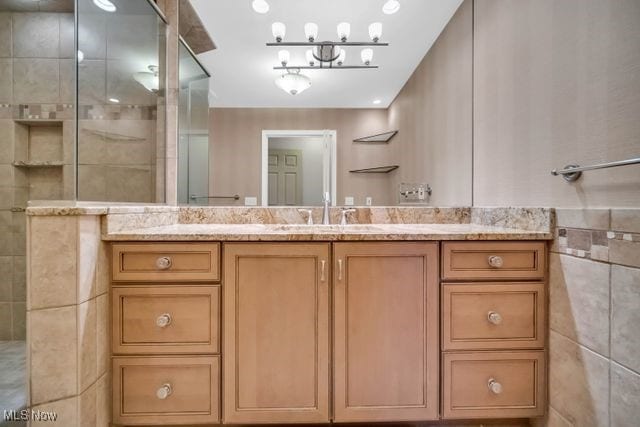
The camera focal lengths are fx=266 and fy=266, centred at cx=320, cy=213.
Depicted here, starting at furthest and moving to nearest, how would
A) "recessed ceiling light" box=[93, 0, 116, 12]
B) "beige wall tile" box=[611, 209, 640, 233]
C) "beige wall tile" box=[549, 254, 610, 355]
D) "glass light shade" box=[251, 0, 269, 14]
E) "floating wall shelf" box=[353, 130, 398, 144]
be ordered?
"floating wall shelf" box=[353, 130, 398, 144]
"glass light shade" box=[251, 0, 269, 14]
"recessed ceiling light" box=[93, 0, 116, 12]
"beige wall tile" box=[549, 254, 610, 355]
"beige wall tile" box=[611, 209, 640, 233]

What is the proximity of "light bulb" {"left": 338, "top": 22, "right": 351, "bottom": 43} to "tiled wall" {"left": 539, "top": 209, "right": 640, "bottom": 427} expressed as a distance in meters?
1.39

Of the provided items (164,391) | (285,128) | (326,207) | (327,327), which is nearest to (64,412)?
(164,391)

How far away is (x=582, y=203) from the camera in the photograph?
97 cm

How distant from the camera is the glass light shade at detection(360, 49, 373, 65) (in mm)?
1590

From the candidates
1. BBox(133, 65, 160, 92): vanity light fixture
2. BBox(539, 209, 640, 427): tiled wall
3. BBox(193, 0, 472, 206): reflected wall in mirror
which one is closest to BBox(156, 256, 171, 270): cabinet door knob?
BBox(193, 0, 472, 206): reflected wall in mirror

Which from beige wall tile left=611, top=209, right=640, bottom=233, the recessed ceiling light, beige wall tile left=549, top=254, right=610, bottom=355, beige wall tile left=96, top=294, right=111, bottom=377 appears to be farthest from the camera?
the recessed ceiling light

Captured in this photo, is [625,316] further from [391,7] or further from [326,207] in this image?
[391,7]

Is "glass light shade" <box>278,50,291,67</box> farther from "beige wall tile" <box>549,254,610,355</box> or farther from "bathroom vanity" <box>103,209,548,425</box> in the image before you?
"beige wall tile" <box>549,254,610,355</box>

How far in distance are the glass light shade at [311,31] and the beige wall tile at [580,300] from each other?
1625 mm

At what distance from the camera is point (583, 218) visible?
94cm

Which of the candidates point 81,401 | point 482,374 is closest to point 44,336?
point 81,401

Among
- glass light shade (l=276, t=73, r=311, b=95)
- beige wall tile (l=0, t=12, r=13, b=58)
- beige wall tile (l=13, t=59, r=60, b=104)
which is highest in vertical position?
beige wall tile (l=0, t=12, r=13, b=58)

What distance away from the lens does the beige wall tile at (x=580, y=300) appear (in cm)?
89

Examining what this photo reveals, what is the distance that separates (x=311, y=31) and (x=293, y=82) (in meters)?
0.30
